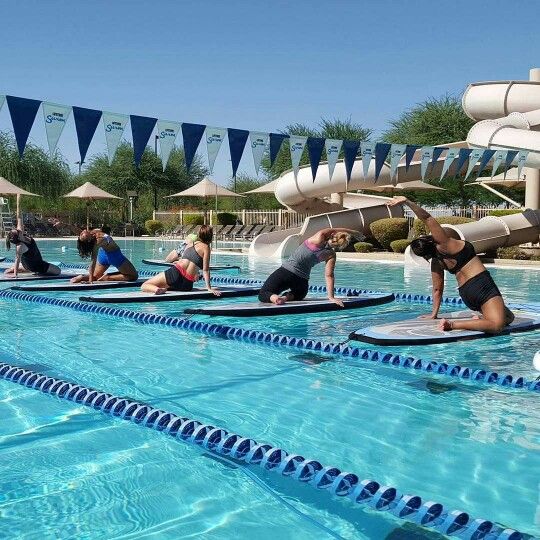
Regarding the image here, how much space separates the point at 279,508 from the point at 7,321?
287 inches

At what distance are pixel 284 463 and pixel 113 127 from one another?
205 inches

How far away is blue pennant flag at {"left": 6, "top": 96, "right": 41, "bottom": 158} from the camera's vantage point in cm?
738

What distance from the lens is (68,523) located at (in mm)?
3779

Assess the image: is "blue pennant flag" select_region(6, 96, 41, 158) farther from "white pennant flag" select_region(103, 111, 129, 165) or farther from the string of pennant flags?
"white pennant flag" select_region(103, 111, 129, 165)

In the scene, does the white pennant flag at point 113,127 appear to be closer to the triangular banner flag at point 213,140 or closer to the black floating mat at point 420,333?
the triangular banner flag at point 213,140

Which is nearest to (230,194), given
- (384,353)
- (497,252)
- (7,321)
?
(497,252)

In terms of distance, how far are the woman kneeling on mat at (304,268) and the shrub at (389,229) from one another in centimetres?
1330

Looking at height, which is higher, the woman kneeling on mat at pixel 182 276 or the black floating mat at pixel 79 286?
the woman kneeling on mat at pixel 182 276

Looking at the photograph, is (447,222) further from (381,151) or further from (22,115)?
(22,115)

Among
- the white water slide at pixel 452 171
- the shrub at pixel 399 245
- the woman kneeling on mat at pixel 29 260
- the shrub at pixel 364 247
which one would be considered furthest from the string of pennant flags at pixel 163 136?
the shrub at pixel 364 247

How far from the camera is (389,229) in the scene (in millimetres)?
23141

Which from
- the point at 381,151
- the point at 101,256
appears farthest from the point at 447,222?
the point at 101,256

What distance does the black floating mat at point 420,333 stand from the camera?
756 cm

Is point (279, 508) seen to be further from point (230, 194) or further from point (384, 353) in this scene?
point (230, 194)
